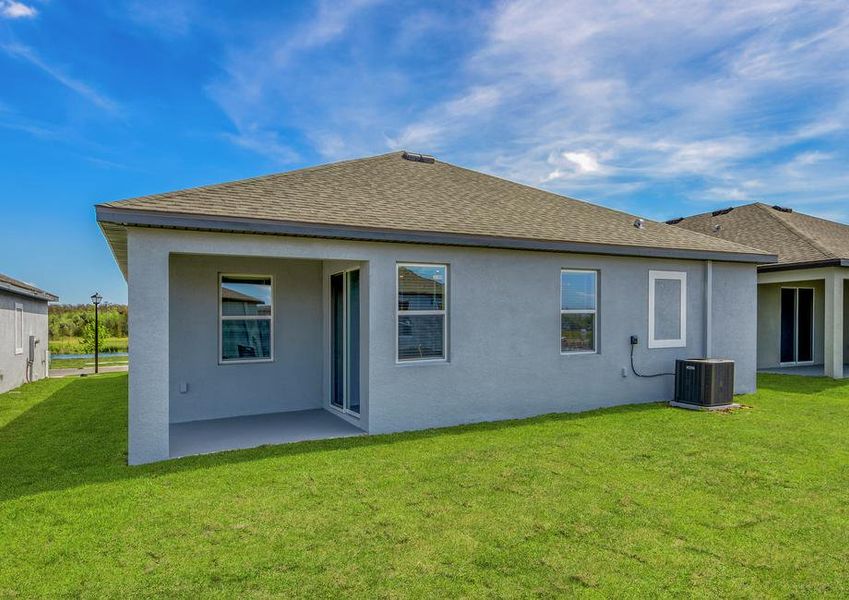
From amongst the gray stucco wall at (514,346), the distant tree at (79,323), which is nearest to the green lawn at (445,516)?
the gray stucco wall at (514,346)

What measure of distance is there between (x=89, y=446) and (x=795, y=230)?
17510 mm

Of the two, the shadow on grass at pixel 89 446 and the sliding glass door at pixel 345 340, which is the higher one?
the sliding glass door at pixel 345 340

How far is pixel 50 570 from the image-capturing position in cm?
317

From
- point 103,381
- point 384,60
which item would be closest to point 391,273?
point 384,60

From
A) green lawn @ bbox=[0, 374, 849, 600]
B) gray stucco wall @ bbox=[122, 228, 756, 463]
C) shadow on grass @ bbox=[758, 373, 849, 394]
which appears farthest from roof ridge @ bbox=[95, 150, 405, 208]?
shadow on grass @ bbox=[758, 373, 849, 394]

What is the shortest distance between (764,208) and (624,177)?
4930 millimetres

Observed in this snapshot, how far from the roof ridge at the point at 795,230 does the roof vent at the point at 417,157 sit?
390 inches

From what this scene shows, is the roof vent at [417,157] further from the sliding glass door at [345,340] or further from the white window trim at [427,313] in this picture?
the white window trim at [427,313]

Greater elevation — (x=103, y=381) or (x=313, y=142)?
(x=313, y=142)

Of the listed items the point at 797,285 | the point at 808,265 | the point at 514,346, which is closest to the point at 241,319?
the point at 514,346

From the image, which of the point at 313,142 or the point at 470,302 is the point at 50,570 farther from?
the point at 313,142

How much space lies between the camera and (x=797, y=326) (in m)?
14.3

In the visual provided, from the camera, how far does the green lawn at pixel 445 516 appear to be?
10.0ft

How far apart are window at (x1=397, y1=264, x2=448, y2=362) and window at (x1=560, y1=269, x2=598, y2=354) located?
7.17 ft
